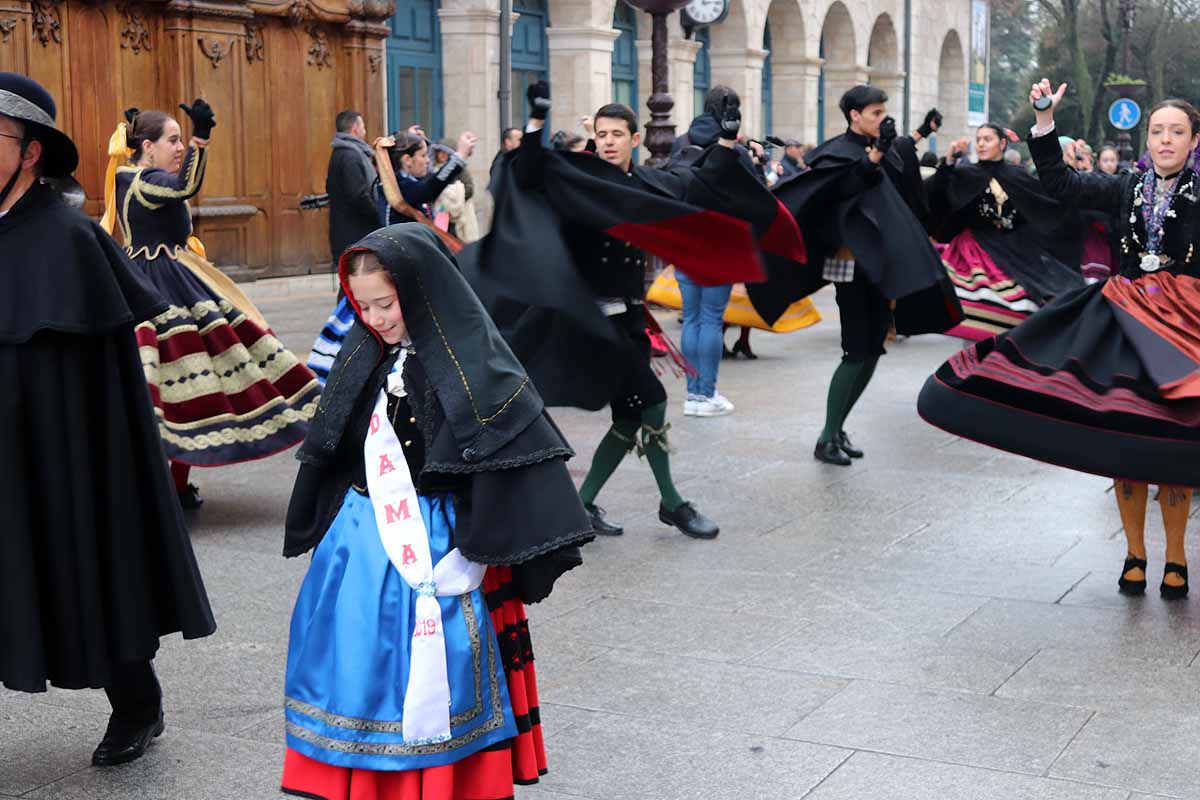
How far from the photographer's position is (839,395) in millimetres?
8977

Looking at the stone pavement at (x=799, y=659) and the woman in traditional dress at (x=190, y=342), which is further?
the woman in traditional dress at (x=190, y=342)

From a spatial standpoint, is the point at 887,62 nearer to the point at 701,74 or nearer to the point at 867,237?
the point at 701,74

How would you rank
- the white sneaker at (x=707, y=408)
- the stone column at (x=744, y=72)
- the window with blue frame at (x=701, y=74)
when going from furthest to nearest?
1. the window with blue frame at (x=701, y=74)
2. the stone column at (x=744, y=72)
3. the white sneaker at (x=707, y=408)

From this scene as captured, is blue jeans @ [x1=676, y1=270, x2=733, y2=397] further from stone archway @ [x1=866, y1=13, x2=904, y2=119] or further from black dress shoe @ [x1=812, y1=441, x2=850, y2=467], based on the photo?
stone archway @ [x1=866, y1=13, x2=904, y2=119]

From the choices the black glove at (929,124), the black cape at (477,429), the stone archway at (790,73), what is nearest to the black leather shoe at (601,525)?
the black glove at (929,124)

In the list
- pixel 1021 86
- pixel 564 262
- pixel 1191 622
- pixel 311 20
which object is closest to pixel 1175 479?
pixel 1191 622

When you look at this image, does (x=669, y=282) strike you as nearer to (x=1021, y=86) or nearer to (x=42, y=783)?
(x=42, y=783)

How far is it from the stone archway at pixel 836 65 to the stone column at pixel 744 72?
5.32 m

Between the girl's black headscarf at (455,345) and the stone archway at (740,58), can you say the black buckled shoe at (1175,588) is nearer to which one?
the girl's black headscarf at (455,345)

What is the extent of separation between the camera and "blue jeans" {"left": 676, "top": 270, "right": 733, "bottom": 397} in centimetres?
1052

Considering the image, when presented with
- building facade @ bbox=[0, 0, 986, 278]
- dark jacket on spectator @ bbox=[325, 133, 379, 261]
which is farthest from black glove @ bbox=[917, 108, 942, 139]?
building facade @ bbox=[0, 0, 986, 278]

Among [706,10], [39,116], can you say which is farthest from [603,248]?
[706,10]

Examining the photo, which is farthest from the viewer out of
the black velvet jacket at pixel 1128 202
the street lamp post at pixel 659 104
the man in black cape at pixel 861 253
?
the street lamp post at pixel 659 104

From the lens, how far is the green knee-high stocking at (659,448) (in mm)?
7316
